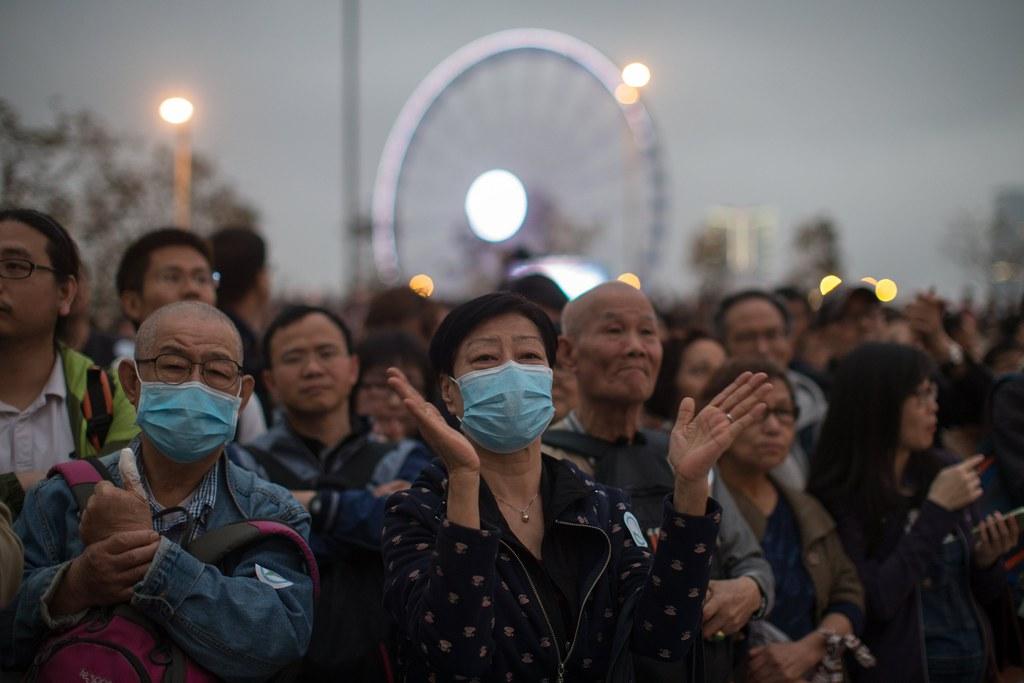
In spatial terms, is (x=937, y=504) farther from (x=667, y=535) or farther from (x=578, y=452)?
(x=667, y=535)

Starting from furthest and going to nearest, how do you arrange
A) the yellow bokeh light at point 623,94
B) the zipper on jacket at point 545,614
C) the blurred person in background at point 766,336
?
the yellow bokeh light at point 623,94
the blurred person in background at point 766,336
the zipper on jacket at point 545,614

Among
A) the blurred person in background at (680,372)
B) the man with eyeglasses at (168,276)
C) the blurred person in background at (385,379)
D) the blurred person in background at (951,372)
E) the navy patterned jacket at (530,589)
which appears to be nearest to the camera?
the navy patterned jacket at (530,589)

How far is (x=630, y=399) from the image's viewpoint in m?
3.50

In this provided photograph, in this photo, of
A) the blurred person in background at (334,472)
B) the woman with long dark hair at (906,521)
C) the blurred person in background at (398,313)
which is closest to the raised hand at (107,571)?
the blurred person in background at (334,472)

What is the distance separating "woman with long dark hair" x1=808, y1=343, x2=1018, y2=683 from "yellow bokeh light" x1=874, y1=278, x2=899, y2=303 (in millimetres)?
2976

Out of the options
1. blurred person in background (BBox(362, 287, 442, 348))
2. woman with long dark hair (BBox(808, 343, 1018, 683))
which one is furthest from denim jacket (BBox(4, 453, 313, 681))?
blurred person in background (BBox(362, 287, 442, 348))

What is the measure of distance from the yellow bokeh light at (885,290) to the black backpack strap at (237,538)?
17.5ft

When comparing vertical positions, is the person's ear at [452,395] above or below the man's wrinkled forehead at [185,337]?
below

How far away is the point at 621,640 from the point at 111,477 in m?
1.40

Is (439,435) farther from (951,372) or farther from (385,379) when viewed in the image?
(951,372)

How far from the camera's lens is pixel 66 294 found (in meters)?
3.12

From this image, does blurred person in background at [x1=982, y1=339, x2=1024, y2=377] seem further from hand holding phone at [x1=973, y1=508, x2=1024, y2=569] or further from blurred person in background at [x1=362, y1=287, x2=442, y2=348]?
blurred person in background at [x1=362, y1=287, x2=442, y2=348]

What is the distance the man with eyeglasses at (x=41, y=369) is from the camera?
2971 mm

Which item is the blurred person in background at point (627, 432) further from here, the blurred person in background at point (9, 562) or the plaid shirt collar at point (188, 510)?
the blurred person in background at point (9, 562)
